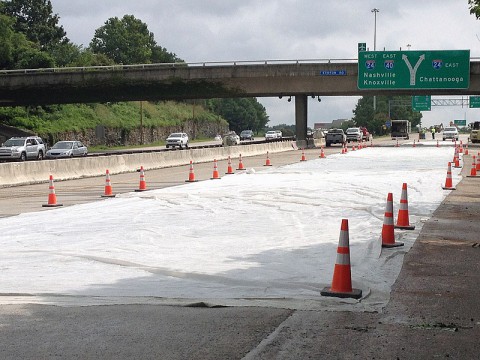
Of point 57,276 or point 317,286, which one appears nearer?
point 317,286

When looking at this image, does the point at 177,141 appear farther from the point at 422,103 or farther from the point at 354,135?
the point at 422,103

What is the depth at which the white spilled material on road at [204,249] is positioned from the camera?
816cm

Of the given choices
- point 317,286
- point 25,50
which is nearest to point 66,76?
point 25,50

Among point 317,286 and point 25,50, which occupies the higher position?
point 25,50

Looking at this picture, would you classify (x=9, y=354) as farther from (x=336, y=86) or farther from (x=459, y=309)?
(x=336, y=86)

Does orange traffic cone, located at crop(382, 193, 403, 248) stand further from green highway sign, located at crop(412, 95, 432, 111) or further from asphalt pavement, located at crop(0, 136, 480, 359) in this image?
green highway sign, located at crop(412, 95, 432, 111)

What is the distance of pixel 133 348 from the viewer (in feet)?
19.5

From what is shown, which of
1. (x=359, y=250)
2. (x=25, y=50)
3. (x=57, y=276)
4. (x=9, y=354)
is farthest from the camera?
(x=25, y=50)

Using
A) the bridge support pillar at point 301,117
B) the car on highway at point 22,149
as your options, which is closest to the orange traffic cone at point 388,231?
the car on highway at point 22,149

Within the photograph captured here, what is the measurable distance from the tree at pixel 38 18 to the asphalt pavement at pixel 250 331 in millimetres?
112504

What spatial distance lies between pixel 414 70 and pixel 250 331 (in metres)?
57.6

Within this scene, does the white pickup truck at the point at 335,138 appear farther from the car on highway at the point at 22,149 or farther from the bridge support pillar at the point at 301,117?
the car on highway at the point at 22,149

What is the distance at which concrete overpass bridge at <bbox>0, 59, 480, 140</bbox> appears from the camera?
209 ft

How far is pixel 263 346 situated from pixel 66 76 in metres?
61.5
